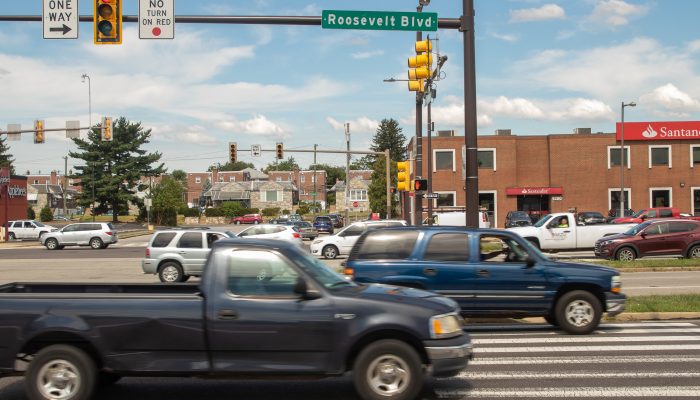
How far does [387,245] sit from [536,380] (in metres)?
3.77

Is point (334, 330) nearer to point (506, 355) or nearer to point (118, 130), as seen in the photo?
point (506, 355)

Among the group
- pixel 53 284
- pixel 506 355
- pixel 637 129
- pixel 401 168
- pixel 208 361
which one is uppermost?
pixel 637 129

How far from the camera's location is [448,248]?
10820 mm

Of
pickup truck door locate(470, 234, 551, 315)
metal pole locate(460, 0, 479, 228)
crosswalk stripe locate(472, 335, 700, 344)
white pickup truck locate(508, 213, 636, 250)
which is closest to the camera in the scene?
crosswalk stripe locate(472, 335, 700, 344)

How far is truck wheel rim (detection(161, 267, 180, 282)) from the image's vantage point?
2092 cm

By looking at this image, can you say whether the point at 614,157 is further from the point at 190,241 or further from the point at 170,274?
the point at 170,274

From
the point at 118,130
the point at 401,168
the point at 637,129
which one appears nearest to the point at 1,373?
the point at 401,168

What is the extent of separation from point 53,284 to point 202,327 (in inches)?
79.2

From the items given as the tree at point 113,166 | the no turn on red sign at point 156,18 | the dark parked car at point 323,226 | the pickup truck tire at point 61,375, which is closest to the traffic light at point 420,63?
the no turn on red sign at point 156,18

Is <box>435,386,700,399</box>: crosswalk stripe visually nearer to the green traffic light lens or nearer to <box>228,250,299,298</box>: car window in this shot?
<box>228,250,299,298</box>: car window

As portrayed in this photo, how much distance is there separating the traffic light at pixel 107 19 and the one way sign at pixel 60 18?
0.50 meters

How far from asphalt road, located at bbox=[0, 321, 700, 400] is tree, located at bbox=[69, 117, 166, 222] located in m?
75.7

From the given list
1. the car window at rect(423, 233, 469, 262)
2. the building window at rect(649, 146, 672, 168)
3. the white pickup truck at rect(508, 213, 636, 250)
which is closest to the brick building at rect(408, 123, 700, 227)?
the building window at rect(649, 146, 672, 168)

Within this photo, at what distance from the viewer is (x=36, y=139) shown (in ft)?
109
